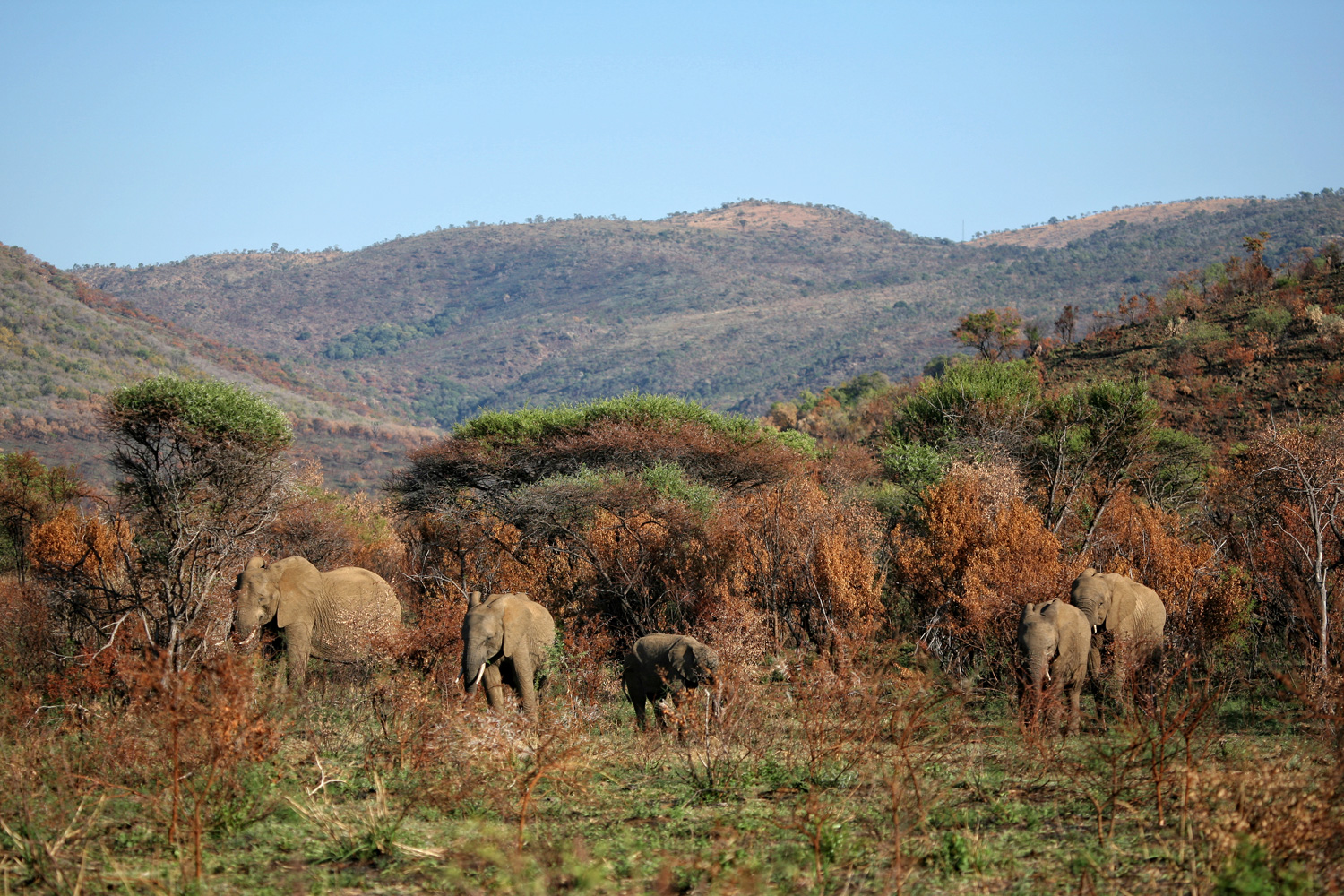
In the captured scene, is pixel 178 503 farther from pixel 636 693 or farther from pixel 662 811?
pixel 662 811

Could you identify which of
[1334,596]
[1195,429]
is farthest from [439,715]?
[1195,429]

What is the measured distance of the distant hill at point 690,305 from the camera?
12781 cm

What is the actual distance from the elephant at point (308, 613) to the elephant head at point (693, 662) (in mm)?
3650

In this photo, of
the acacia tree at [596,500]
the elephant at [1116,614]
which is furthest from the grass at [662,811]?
the acacia tree at [596,500]

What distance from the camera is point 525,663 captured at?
36.4 ft

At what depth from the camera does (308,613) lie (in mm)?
13203

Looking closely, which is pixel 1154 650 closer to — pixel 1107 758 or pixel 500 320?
pixel 1107 758

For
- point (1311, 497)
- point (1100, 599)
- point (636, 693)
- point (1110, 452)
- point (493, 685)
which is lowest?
point (636, 693)

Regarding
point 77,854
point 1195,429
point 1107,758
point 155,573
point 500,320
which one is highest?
point 500,320

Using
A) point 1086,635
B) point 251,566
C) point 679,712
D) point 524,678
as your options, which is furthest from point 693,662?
point 251,566

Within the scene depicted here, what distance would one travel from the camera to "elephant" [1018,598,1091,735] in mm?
10664

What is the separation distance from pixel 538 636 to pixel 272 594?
3.54 meters

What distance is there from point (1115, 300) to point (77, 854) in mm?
125423

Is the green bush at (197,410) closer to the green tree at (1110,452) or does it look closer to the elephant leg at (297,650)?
the elephant leg at (297,650)
